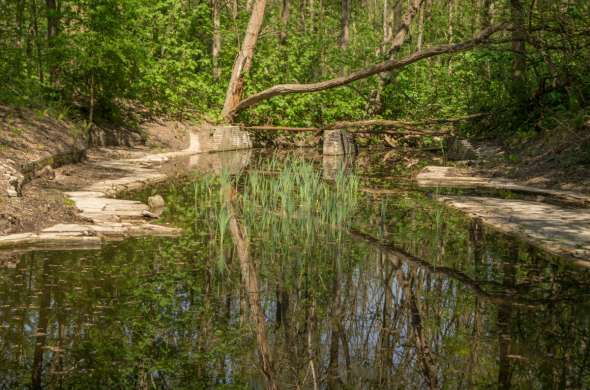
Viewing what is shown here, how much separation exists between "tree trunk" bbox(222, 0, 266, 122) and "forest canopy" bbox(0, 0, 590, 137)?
75cm

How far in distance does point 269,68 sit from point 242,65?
176cm

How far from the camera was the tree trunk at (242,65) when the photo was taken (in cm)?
2012

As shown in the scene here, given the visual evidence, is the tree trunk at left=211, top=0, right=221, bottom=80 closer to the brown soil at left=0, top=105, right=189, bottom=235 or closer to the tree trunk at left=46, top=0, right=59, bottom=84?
the brown soil at left=0, top=105, right=189, bottom=235

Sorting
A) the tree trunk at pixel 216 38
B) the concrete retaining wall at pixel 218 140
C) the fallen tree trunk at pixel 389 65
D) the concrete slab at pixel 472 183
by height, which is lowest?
the concrete slab at pixel 472 183

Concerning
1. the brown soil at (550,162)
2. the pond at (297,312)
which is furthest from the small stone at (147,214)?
the brown soil at (550,162)

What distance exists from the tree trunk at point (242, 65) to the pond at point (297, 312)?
12615mm

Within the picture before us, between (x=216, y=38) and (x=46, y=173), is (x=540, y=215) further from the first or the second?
(x=216, y=38)

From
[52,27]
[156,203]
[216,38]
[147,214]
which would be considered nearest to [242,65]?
[216,38]

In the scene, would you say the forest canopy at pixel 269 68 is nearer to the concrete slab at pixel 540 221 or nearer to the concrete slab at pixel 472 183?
the concrete slab at pixel 472 183

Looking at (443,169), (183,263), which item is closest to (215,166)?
(443,169)

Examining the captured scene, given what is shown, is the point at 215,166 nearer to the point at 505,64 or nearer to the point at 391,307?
the point at 505,64

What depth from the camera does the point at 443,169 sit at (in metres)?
14.4

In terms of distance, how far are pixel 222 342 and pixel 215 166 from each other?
35.8ft

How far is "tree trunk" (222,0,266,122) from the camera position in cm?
2012
